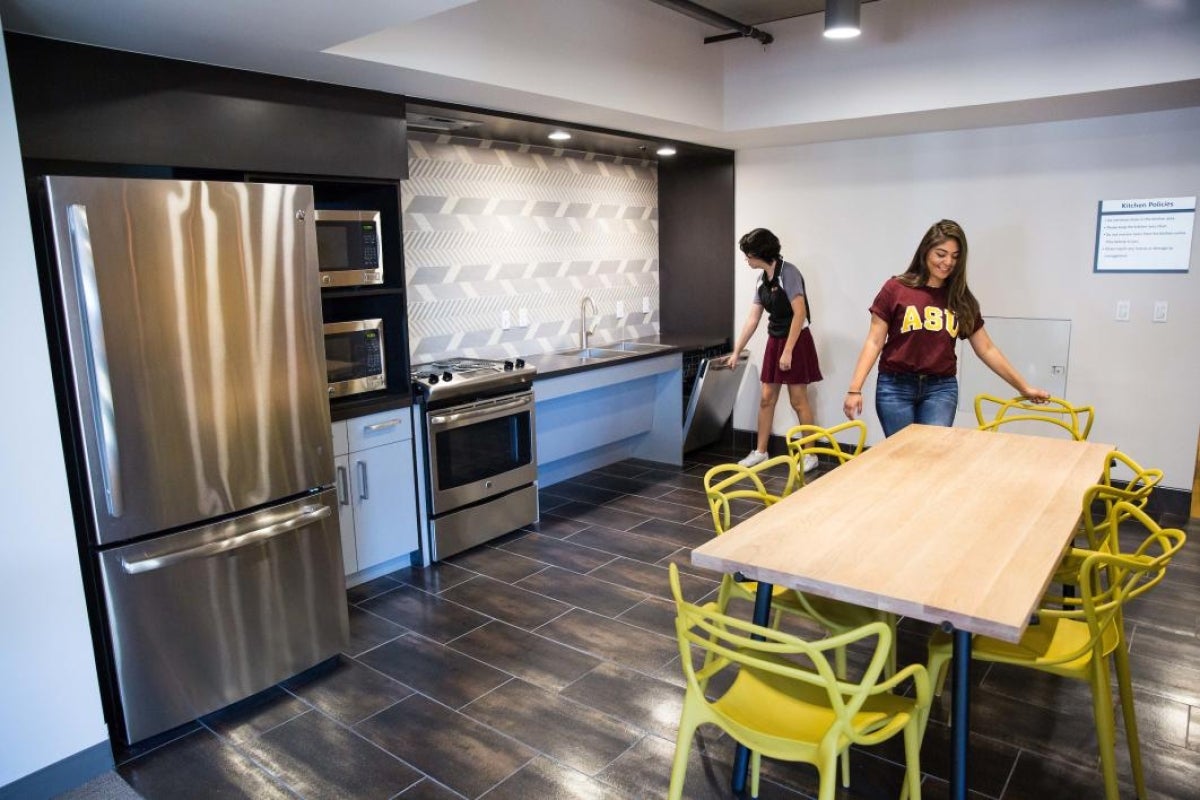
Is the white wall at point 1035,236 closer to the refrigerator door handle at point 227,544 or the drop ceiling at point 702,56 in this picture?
the drop ceiling at point 702,56

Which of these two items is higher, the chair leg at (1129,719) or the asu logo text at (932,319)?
the asu logo text at (932,319)

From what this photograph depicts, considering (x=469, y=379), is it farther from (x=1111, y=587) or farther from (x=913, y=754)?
(x=1111, y=587)

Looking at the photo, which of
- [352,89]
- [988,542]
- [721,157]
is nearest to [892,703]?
[988,542]

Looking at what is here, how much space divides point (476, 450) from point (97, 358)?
194cm

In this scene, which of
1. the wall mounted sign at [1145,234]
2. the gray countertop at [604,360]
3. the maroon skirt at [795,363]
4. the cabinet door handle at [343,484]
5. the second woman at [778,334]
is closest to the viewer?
the cabinet door handle at [343,484]

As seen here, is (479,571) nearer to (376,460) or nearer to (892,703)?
(376,460)

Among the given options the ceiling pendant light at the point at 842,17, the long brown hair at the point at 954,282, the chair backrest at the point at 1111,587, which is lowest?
the chair backrest at the point at 1111,587

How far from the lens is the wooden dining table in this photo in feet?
5.53

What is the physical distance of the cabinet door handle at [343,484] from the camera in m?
3.43

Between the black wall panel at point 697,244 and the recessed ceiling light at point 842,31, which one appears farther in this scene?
the black wall panel at point 697,244

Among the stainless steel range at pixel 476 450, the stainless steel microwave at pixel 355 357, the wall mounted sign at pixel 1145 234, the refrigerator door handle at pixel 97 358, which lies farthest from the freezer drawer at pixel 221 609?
the wall mounted sign at pixel 1145 234

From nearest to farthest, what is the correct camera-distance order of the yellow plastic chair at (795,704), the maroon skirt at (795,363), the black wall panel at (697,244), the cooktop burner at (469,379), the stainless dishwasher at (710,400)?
the yellow plastic chair at (795,704), the cooktop burner at (469,379), the maroon skirt at (795,363), the stainless dishwasher at (710,400), the black wall panel at (697,244)

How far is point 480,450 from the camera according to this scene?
401 cm

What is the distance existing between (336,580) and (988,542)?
7.12 feet
